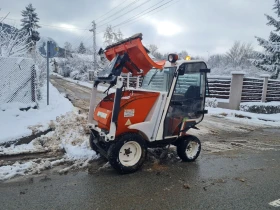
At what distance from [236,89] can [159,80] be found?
29.4ft

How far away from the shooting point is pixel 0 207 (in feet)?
9.81

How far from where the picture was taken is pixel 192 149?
16.3 feet

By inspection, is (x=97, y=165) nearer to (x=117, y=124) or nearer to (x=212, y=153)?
(x=117, y=124)

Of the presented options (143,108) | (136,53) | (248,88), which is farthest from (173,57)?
(248,88)

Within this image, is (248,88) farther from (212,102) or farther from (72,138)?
(72,138)

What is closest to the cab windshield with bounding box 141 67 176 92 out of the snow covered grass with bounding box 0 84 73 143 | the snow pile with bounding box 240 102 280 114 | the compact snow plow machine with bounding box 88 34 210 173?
the compact snow plow machine with bounding box 88 34 210 173

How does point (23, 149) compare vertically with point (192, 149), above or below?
below

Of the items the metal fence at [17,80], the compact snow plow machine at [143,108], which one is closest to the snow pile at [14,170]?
the compact snow plow machine at [143,108]

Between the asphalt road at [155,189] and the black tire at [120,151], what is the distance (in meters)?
0.13

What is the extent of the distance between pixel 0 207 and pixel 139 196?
1833 millimetres

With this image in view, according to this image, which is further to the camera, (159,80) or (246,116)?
(246,116)

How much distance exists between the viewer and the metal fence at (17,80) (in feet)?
24.6

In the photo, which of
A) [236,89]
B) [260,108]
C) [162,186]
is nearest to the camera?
[162,186]

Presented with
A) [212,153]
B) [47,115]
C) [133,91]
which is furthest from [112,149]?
[47,115]
